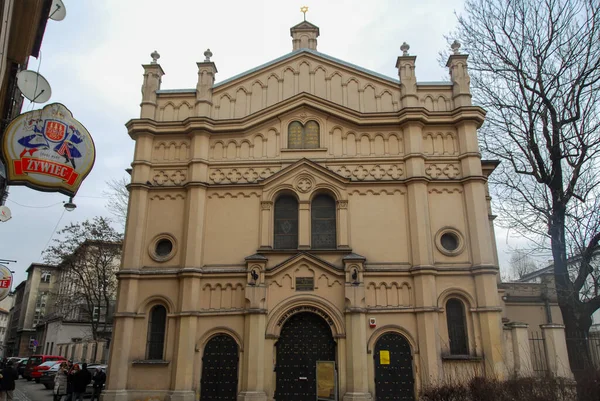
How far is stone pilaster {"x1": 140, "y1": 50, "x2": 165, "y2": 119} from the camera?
Answer: 70.0 feet

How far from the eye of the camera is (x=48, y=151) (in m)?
9.68

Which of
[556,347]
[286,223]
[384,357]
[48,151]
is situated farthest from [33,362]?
[556,347]

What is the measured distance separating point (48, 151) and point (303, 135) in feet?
41.5

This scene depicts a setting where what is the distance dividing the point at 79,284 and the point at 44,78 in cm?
2750

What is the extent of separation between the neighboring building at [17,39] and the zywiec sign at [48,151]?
72.9 inches

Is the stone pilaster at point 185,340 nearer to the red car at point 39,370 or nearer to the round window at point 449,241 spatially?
the round window at point 449,241

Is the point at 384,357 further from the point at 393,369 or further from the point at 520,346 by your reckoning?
the point at 520,346

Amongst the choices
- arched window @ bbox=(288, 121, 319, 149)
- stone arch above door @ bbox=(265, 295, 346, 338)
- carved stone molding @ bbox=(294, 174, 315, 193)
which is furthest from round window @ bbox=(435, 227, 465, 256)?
arched window @ bbox=(288, 121, 319, 149)

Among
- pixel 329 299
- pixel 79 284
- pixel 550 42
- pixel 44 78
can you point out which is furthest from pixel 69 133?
pixel 79 284

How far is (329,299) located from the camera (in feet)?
60.0

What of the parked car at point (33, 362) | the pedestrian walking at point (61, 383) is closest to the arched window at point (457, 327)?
the pedestrian walking at point (61, 383)

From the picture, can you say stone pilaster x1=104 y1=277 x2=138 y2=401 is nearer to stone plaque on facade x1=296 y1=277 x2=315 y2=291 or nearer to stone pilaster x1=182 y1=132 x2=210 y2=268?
stone pilaster x1=182 y1=132 x2=210 y2=268

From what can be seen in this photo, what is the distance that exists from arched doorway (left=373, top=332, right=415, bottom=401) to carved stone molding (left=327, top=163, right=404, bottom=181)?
6296 millimetres

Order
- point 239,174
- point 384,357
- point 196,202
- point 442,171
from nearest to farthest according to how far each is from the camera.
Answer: point 384,357
point 196,202
point 442,171
point 239,174
